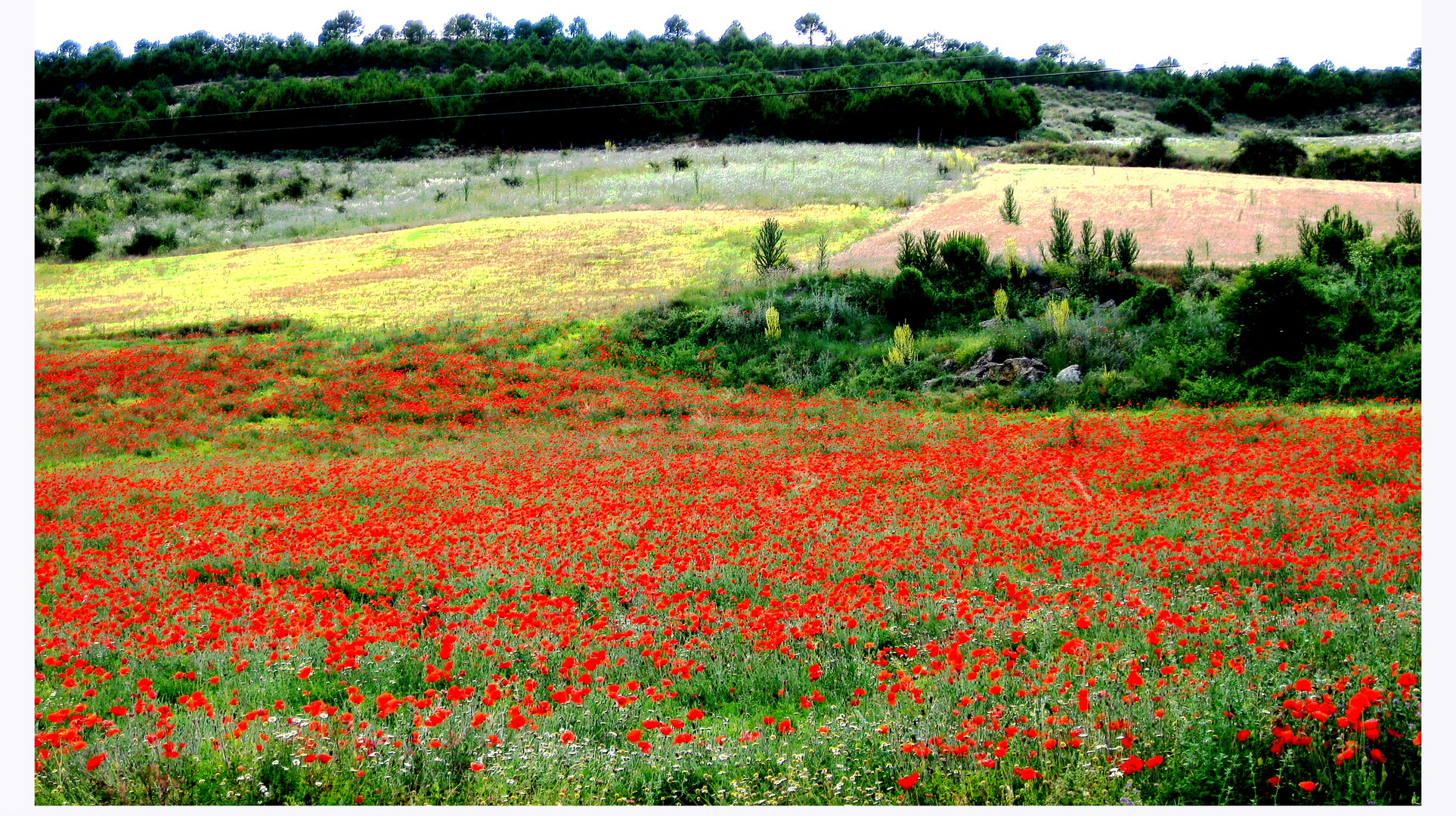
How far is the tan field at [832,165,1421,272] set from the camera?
2628 centimetres

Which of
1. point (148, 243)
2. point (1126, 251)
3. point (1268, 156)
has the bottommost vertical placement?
point (1126, 251)

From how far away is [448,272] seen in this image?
105 feet

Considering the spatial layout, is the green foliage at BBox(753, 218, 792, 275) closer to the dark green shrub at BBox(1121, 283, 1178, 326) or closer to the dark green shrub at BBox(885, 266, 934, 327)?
the dark green shrub at BBox(885, 266, 934, 327)

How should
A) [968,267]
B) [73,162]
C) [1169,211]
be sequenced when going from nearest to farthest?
[968,267] → [1169,211] → [73,162]

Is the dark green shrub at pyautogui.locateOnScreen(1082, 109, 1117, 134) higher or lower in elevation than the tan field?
higher

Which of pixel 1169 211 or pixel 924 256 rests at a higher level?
pixel 1169 211

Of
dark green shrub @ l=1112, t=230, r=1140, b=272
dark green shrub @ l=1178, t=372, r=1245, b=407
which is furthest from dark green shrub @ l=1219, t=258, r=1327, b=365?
dark green shrub @ l=1112, t=230, r=1140, b=272

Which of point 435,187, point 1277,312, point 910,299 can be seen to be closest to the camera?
point 1277,312

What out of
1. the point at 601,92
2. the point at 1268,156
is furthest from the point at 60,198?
the point at 1268,156

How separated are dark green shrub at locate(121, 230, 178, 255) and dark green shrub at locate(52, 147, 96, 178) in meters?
16.9

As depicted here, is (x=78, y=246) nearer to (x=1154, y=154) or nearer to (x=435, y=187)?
(x=435, y=187)

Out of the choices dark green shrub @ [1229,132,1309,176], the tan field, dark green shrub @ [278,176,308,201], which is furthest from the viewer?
dark green shrub @ [278,176,308,201]

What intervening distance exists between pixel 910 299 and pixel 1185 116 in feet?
148

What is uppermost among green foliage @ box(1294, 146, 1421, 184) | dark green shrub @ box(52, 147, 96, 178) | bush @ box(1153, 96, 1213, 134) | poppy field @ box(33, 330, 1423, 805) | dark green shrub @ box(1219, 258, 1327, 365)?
bush @ box(1153, 96, 1213, 134)
